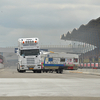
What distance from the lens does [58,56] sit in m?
47.7

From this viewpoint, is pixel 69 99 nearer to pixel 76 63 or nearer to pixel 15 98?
pixel 15 98

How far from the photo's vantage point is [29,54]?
3747cm

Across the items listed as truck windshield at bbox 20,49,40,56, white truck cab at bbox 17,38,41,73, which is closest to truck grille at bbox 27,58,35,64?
white truck cab at bbox 17,38,41,73

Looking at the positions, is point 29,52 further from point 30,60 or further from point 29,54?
point 30,60

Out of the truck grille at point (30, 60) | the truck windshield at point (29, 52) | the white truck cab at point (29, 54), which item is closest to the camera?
the white truck cab at point (29, 54)

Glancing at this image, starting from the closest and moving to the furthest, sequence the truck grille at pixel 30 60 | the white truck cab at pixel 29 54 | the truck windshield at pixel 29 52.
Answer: the white truck cab at pixel 29 54
the truck windshield at pixel 29 52
the truck grille at pixel 30 60

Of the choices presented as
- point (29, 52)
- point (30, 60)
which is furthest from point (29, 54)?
point (30, 60)

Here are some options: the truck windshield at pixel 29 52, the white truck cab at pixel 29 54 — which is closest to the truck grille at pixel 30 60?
the white truck cab at pixel 29 54

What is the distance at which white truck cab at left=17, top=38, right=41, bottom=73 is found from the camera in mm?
36531

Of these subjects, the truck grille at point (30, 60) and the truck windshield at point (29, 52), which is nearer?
the truck windshield at point (29, 52)

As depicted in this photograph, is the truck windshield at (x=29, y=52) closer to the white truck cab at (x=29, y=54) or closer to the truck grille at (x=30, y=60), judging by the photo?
the white truck cab at (x=29, y=54)

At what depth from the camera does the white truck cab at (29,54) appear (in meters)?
36.5

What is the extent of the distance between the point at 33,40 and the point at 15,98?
91.3 feet

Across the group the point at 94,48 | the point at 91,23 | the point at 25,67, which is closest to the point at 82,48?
the point at 94,48
